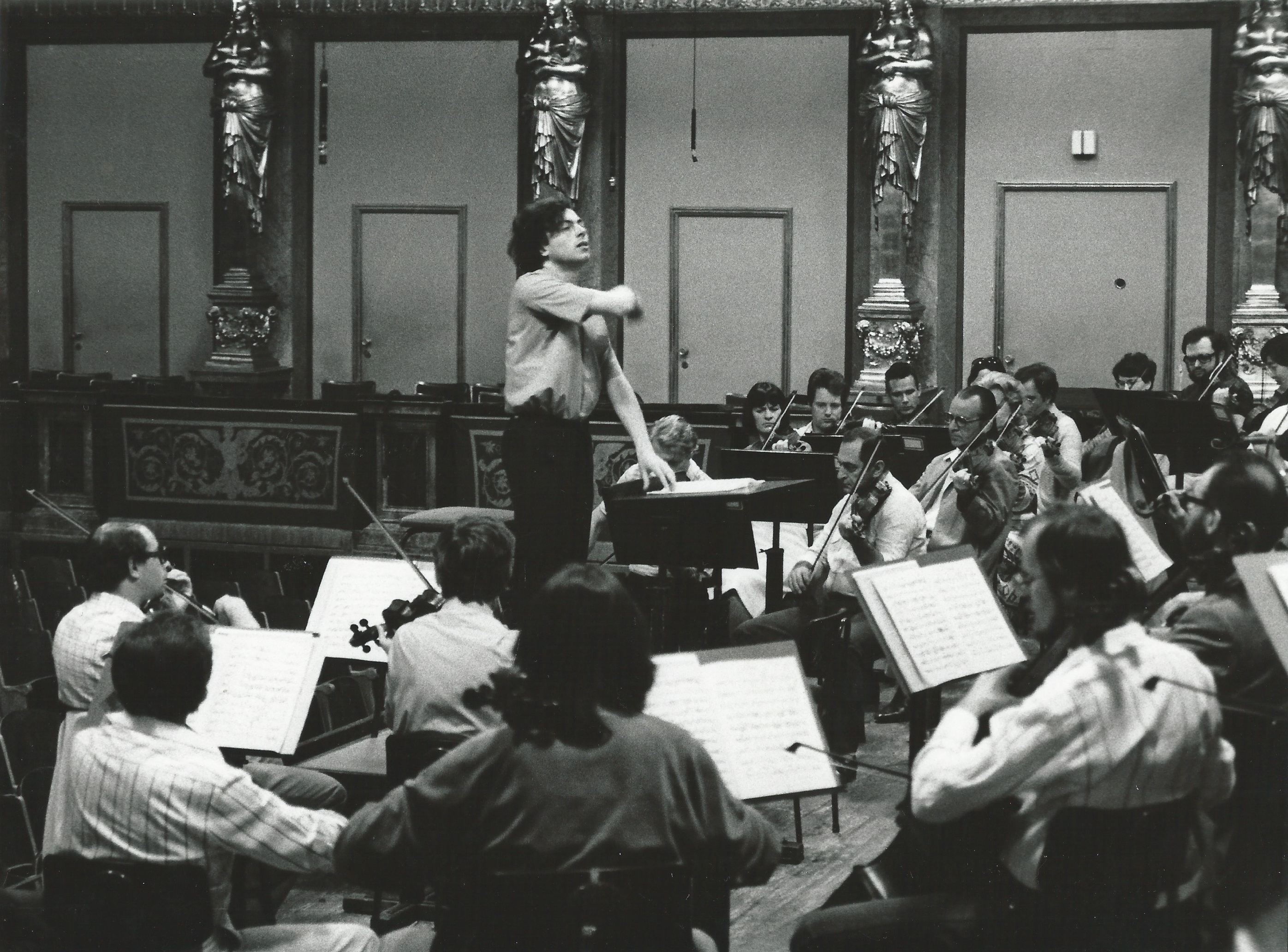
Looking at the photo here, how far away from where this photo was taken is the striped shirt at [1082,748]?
2.53 m

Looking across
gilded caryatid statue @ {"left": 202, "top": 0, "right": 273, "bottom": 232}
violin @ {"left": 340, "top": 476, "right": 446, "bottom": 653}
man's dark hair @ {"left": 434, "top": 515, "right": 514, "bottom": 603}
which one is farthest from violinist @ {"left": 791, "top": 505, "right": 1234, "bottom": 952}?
gilded caryatid statue @ {"left": 202, "top": 0, "right": 273, "bottom": 232}

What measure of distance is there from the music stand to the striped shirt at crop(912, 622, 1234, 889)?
3326 mm

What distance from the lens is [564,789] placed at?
2.39 m

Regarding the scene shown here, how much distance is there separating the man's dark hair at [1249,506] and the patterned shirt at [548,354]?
184 centimetres

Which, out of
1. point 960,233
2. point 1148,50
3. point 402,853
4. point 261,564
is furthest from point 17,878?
point 1148,50

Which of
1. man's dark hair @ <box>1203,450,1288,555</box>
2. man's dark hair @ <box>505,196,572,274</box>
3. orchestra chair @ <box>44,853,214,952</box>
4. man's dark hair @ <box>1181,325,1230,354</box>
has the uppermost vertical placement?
man's dark hair @ <box>505,196,572,274</box>

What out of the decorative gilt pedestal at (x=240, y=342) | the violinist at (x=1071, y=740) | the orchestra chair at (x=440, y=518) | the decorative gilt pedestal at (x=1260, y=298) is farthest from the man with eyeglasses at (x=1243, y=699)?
the decorative gilt pedestal at (x=240, y=342)

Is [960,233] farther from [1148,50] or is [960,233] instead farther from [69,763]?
[69,763]

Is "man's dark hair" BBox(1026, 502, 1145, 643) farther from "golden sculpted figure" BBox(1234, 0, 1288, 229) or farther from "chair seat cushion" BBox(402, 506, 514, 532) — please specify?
"golden sculpted figure" BBox(1234, 0, 1288, 229)

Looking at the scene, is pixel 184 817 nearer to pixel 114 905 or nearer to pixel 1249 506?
pixel 114 905

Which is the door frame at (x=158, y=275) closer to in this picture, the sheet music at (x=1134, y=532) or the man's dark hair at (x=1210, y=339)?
the man's dark hair at (x=1210, y=339)

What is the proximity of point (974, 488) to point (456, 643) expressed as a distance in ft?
9.09

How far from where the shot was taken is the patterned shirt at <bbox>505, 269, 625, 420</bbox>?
4.57 meters

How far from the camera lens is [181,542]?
9.72 meters
